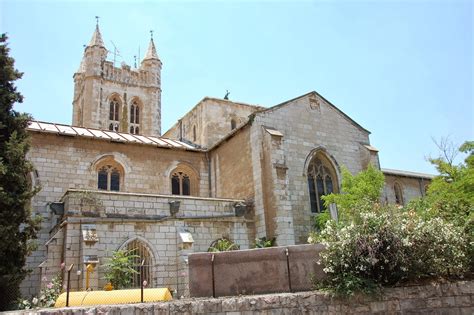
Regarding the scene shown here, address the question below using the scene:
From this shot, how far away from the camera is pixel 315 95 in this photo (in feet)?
73.8

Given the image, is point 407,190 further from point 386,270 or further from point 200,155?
point 386,270

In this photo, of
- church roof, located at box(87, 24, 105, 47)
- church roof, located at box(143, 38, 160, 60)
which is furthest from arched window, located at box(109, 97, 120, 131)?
church roof, located at box(143, 38, 160, 60)

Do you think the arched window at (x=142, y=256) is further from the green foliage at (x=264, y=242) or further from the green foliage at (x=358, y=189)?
the green foliage at (x=358, y=189)

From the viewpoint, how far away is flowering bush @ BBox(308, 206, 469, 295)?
29.4 feet

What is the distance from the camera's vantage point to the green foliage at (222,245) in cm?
1731

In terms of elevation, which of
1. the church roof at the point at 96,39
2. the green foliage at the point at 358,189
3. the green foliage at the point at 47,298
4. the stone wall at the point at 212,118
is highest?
the church roof at the point at 96,39

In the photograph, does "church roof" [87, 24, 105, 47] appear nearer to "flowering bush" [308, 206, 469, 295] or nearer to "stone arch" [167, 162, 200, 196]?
"stone arch" [167, 162, 200, 196]

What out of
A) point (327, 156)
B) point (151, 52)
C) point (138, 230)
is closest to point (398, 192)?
point (327, 156)

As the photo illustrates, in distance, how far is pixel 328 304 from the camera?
28.6 ft

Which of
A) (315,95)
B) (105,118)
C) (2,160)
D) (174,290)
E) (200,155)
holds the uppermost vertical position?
(105,118)

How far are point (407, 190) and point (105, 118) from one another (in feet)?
95.8

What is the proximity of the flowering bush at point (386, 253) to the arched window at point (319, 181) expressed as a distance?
10.8 meters

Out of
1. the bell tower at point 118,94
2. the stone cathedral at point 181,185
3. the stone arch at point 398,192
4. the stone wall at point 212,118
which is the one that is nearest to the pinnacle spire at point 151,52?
the bell tower at point 118,94

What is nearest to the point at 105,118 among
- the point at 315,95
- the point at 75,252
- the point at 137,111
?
the point at 137,111
